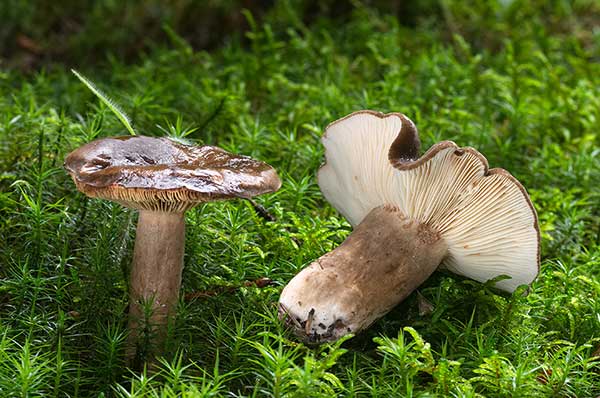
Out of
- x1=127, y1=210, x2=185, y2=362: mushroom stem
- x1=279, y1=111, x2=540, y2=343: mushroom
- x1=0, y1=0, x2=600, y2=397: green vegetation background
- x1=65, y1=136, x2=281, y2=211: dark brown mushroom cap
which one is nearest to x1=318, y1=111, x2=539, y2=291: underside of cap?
x1=279, y1=111, x2=540, y2=343: mushroom

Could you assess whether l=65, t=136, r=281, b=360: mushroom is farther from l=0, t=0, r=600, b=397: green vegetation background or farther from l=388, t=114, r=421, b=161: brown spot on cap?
l=388, t=114, r=421, b=161: brown spot on cap

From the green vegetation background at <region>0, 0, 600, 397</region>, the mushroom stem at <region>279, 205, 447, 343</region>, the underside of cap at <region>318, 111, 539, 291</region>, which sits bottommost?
the green vegetation background at <region>0, 0, 600, 397</region>

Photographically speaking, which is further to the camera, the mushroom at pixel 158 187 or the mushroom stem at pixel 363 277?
the mushroom stem at pixel 363 277

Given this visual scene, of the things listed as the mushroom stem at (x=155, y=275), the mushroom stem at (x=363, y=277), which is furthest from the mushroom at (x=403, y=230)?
the mushroom stem at (x=155, y=275)

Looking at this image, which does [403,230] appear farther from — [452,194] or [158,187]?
[158,187]

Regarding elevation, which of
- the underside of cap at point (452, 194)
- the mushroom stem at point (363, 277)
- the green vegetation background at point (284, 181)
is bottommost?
the green vegetation background at point (284, 181)

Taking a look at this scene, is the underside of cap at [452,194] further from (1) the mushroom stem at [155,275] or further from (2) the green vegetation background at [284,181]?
(1) the mushroom stem at [155,275]

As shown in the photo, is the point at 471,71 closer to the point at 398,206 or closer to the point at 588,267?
the point at 588,267

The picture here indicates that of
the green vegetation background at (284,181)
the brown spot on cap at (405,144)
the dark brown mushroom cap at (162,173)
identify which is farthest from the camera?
the brown spot on cap at (405,144)
